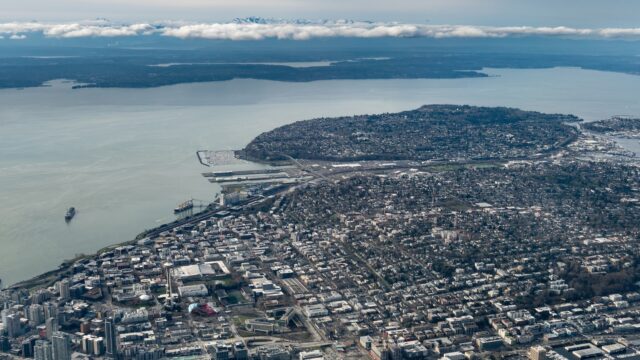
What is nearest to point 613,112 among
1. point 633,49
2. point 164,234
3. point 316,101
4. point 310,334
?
point 316,101

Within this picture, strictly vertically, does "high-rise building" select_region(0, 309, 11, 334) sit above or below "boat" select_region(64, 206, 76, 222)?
below

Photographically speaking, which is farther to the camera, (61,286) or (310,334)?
(61,286)

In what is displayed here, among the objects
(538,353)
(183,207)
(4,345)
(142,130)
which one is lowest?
(4,345)

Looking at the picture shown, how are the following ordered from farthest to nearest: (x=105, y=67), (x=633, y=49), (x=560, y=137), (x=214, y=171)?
(x=633, y=49) < (x=105, y=67) < (x=560, y=137) < (x=214, y=171)

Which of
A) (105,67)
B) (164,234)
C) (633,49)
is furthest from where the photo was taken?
(633,49)

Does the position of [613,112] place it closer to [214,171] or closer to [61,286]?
[214,171]

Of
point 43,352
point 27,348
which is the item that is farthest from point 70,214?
point 43,352

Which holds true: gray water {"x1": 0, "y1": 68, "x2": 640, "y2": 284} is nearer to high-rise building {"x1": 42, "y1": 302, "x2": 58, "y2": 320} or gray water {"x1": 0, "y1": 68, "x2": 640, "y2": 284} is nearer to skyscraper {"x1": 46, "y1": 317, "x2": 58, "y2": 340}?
high-rise building {"x1": 42, "y1": 302, "x2": 58, "y2": 320}

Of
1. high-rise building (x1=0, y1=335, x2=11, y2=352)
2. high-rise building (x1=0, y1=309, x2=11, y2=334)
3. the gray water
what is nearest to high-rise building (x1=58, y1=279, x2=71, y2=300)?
high-rise building (x1=0, y1=309, x2=11, y2=334)

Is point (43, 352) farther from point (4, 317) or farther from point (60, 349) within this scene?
point (4, 317)
